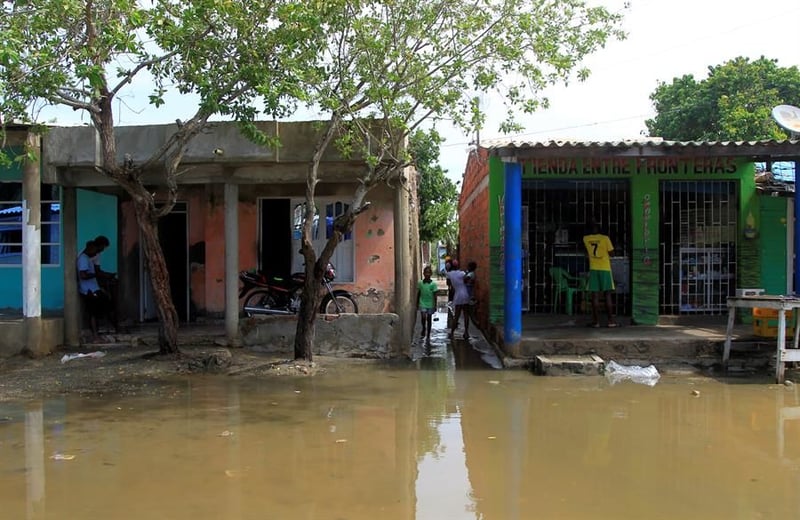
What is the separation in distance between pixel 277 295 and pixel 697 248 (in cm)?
716

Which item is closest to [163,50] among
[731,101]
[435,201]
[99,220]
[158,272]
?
[158,272]

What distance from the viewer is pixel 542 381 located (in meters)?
8.43

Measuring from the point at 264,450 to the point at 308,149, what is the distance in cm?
563

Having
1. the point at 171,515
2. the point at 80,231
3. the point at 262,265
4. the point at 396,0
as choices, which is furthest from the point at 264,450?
the point at 80,231

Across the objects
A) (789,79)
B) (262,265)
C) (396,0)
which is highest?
(789,79)

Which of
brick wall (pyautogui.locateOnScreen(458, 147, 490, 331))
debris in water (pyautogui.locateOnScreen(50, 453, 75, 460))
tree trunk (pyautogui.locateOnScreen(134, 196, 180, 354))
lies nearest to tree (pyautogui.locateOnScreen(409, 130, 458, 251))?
brick wall (pyautogui.locateOnScreen(458, 147, 490, 331))

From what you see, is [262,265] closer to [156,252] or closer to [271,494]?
[156,252]

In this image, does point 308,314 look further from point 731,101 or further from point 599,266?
point 731,101

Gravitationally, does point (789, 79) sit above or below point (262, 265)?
above

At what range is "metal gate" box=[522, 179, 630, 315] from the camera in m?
12.2

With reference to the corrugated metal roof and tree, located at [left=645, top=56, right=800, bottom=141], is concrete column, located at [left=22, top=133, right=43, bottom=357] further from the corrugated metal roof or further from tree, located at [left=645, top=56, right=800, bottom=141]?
tree, located at [left=645, top=56, right=800, bottom=141]

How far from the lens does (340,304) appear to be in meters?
11.0

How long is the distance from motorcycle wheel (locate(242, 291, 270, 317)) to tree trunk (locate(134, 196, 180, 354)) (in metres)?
1.78

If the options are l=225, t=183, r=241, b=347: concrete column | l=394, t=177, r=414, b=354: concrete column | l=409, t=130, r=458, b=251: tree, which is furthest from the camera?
l=409, t=130, r=458, b=251: tree
